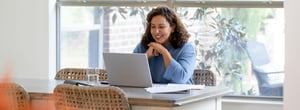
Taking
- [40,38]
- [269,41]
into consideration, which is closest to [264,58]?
[269,41]

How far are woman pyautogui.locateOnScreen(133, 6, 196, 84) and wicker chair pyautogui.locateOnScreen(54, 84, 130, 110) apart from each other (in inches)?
31.3

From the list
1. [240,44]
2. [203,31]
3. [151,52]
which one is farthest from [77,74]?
[240,44]

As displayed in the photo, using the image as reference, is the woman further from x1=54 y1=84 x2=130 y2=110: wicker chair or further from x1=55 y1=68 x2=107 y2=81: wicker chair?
x1=54 y1=84 x2=130 y2=110: wicker chair

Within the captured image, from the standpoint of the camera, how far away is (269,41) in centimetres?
383

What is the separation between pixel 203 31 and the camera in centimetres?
408

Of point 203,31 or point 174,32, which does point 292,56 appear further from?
point 203,31

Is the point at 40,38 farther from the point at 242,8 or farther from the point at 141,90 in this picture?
the point at 141,90

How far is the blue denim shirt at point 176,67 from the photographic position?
294 centimetres

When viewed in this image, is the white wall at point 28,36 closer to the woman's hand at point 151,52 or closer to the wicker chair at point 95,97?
the woman's hand at point 151,52

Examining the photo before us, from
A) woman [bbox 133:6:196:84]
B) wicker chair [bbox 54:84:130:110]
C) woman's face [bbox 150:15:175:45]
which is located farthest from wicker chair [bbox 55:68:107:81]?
wicker chair [bbox 54:84:130:110]

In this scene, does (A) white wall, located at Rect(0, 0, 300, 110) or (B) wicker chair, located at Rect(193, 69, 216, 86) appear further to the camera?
(A) white wall, located at Rect(0, 0, 300, 110)

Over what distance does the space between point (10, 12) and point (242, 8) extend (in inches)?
77.3

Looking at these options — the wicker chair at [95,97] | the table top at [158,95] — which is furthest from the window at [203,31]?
the wicker chair at [95,97]

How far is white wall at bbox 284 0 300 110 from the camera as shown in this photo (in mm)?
3123
